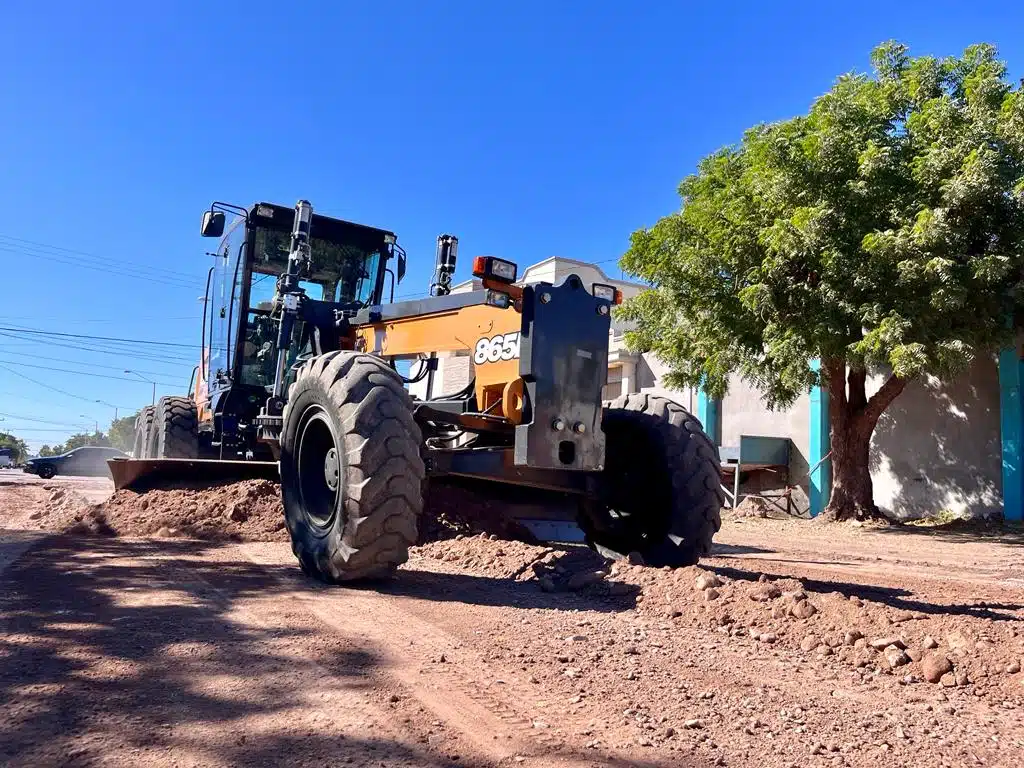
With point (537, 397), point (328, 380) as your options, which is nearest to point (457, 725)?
point (537, 397)

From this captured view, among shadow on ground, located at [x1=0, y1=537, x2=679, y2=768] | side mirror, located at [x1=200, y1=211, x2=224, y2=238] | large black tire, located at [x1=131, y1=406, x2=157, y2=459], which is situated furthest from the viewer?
large black tire, located at [x1=131, y1=406, x2=157, y2=459]

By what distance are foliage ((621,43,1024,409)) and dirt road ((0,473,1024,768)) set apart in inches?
279

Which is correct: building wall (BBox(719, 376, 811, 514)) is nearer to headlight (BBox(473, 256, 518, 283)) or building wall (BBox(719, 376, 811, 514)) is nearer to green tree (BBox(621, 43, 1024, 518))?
green tree (BBox(621, 43, 1024, 518))

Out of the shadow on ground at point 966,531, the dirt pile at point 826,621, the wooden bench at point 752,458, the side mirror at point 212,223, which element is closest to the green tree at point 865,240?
the shadow on ground at point 966,531

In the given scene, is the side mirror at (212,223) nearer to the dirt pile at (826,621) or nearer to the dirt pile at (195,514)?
the dirt pile at (195,514)

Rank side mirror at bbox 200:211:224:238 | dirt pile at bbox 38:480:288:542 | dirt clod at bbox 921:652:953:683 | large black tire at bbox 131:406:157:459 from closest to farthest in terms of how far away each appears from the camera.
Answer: dirt clod at bbox 921:652:953:683 → dirt pile at bbox 38:480:288:542 → side mirror at bbox 200:211:224:238 → large black tire at bbox 131:406:157:459

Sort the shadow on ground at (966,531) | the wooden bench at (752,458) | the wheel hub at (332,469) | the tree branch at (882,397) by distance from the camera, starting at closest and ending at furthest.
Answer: the wheel hub at (332,469)
the shadow on ground at (966,531)
the tree branch at (882,397)
the wooden bench at (752,458)

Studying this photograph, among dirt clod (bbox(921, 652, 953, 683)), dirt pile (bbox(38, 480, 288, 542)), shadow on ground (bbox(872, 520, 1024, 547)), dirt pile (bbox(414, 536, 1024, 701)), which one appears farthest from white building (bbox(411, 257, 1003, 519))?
dirt clod (bbox(921, 652, 953, 683))

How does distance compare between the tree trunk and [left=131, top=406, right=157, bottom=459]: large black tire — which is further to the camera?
the tree trunk

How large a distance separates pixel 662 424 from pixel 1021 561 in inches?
255

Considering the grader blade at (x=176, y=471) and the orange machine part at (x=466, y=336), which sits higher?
the orange machine part at (x=466, y=336)

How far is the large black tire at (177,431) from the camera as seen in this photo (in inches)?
395

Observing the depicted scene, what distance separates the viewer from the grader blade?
853 cm

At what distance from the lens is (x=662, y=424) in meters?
6.32
